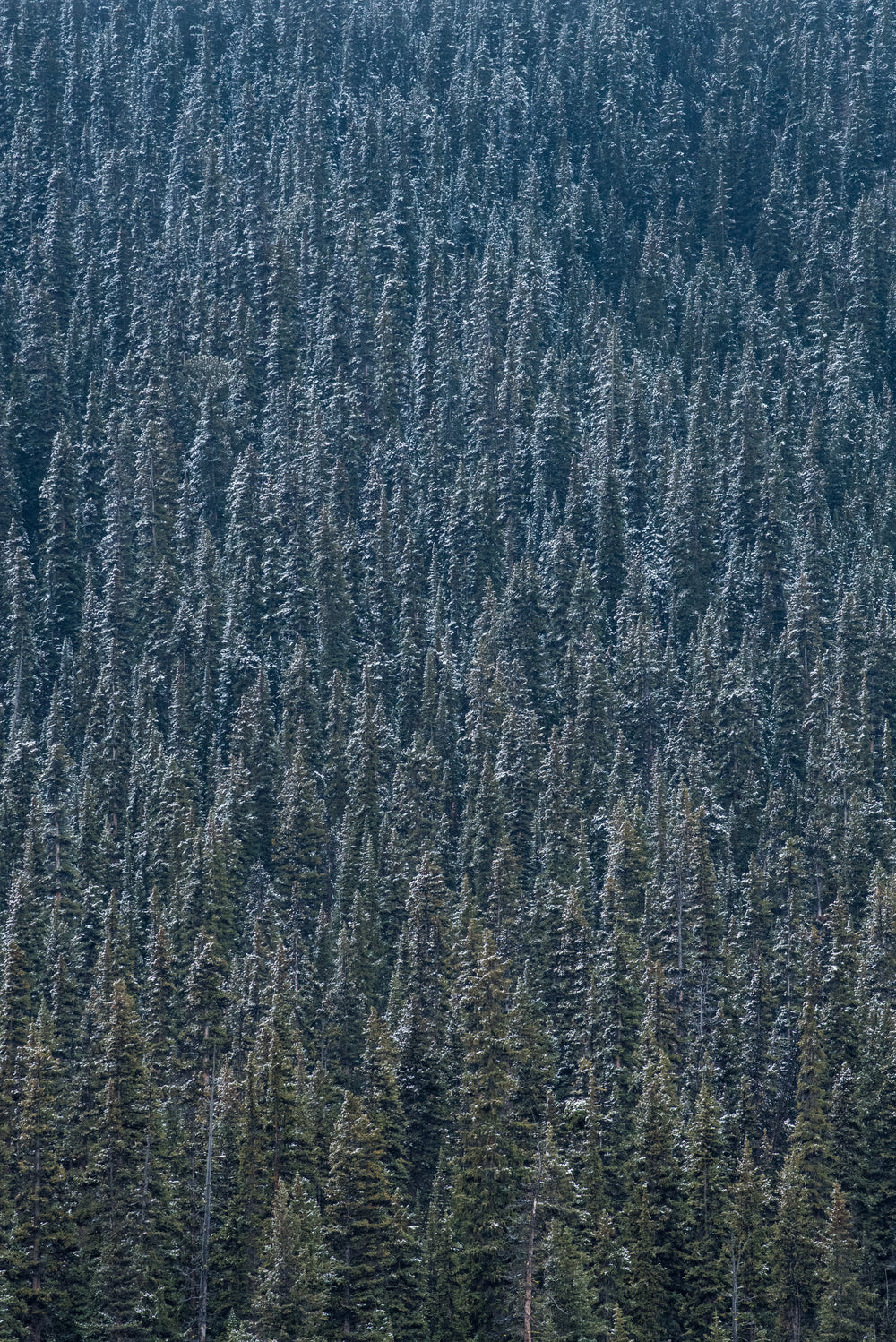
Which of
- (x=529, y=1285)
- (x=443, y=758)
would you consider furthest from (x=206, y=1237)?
(x=443, y=758)

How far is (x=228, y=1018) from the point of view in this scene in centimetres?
8919

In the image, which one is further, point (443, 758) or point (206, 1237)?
point (443, 758)

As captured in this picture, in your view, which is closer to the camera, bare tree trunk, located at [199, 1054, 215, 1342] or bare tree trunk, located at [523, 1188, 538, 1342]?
bare tree trunk, located at [523, 1188, 538, 1342]

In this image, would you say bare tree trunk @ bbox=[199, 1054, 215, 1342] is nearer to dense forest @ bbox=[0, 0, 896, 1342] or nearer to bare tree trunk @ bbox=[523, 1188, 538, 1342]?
dense forest @ bbox=[0, 0, 896, 1342]

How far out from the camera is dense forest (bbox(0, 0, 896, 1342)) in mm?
64062

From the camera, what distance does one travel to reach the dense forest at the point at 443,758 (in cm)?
6406

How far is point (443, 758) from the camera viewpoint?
119 metres

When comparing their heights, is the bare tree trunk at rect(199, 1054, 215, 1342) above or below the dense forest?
below

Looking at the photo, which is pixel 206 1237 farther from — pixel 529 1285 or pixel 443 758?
pixel 443 758

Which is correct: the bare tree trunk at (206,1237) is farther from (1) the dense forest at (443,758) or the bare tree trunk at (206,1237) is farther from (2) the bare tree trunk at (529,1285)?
(2) the bare tree trunk at (529,1285)

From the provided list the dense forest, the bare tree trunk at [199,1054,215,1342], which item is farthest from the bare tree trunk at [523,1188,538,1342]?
the bare tree trunk at [199,1054,215,1342]

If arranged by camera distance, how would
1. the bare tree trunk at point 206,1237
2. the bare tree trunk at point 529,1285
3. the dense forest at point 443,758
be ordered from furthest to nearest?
the dense forest at point 443,758 → the bare tree trunk at point 206,1237 → the bare tree trunk at point 529,1285

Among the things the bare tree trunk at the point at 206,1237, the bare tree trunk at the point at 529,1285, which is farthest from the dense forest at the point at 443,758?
the bare tree trunk at the point at 206,1237

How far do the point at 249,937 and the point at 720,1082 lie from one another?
2861cm
